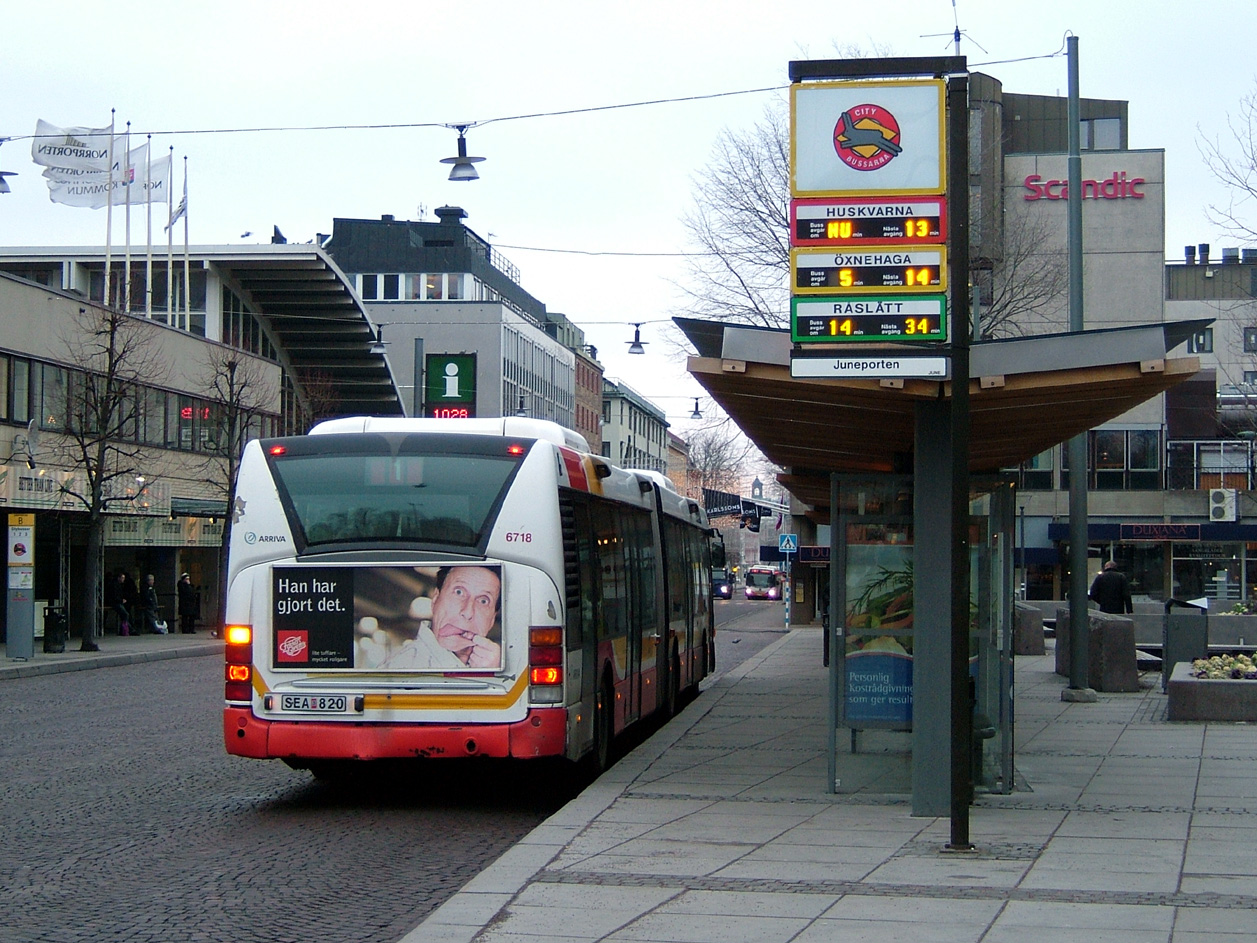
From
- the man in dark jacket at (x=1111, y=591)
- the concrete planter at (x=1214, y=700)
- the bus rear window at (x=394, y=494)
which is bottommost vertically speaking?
the concrete planter at (x=1214, y=700)

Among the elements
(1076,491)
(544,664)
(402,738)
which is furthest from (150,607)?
(544,664)

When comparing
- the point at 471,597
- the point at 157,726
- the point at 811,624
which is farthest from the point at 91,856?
the point at 811,624

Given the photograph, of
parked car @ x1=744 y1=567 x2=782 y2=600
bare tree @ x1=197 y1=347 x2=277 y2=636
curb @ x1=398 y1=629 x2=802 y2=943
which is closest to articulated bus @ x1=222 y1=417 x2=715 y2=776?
curb @ x1=398 y1=629 x2=802 y2=943

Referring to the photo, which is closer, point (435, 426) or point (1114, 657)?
point (435, 426)

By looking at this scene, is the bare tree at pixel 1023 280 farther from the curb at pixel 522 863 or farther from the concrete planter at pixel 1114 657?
the curb at pixel 522 863

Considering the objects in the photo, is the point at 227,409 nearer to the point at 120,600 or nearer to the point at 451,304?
the point at 120,600

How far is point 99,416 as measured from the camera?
33906 millimetres

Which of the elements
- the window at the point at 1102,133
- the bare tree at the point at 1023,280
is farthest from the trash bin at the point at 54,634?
the window at the point at 1102,133

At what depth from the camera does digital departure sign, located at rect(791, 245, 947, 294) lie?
32.6 ft

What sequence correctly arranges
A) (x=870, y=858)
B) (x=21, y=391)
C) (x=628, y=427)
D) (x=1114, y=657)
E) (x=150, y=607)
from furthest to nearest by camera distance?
(x=628, y=427) → (x=150, y=607) → (x=21, y=391) → (x=1114, y=657) → (x=870, y=858)

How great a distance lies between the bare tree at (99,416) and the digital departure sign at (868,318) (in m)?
24.9

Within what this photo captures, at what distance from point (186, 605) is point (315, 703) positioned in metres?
32.3

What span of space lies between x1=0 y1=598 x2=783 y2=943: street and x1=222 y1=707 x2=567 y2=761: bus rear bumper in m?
0.45

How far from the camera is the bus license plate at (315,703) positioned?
11.2m
